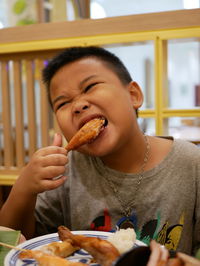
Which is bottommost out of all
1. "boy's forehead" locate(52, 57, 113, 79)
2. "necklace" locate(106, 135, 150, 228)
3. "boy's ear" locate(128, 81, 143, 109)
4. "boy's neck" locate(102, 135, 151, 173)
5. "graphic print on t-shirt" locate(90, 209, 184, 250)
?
"graphic print on t-shirt" locate(90, 209, 184, 250)

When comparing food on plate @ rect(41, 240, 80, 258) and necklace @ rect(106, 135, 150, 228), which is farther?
necklace @ rect(106, 135, 150, 228)

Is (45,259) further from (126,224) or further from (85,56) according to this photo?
(85,56)

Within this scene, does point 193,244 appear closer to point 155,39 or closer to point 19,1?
point 155,39

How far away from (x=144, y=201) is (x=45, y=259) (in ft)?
1.90

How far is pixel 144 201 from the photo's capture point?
1.09 meters

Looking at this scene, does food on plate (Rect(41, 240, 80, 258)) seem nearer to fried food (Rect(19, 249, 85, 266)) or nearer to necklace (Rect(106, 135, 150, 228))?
fried food (Rect(19, 249, 85, 266))

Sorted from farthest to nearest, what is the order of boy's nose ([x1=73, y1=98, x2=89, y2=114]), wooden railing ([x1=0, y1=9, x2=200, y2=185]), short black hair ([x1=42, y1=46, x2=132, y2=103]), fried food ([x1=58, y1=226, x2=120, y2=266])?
wooden railing ([x1=0, y1=9, x2=200, y2=185])
short black hair ([x1=42, y1=46, x2=132, y2=103])
boy's nose ([x1=73, y1=98, x2=89, y2=114])
fried food ([x1=58, y1=226, x2=120, y2=266])

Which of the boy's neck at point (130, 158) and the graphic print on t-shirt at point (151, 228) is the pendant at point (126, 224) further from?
the boy's neck at point (130, 158)

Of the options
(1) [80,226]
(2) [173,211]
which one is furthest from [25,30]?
(2) [173,211]

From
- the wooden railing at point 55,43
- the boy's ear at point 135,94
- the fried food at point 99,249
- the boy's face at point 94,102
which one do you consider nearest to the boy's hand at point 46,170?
the boy's face at point 94,102

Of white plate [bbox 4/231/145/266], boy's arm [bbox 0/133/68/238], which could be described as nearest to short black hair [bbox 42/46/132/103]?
boy's arm [bbox 0/133/68/238]

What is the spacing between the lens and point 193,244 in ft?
3.65

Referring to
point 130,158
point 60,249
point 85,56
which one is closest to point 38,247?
point 60,249

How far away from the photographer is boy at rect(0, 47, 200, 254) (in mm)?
1008
